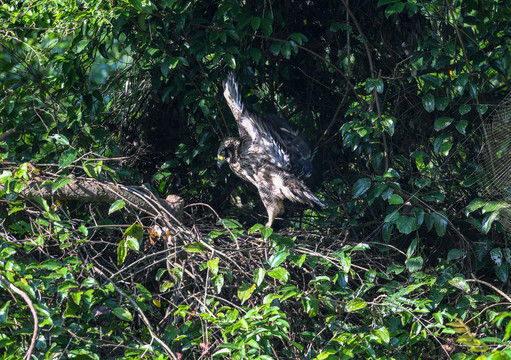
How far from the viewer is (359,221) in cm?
361

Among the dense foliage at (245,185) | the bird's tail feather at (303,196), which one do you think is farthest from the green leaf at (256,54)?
the bird's tail feather at (303,196)

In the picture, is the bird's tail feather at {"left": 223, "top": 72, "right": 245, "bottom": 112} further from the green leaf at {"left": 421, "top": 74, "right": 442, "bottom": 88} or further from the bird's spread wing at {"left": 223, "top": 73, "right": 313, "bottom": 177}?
the green leaf at {"left": 421, "top": 74, "right": 442, "bottom": 88}

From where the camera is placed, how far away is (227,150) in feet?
12.0

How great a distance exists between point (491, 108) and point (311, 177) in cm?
106

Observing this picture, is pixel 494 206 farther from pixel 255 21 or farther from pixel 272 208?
pixel 255 21

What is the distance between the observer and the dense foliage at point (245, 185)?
94.1 inches

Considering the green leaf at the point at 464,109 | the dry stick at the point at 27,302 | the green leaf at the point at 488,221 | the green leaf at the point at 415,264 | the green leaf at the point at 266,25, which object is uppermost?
the green leaf at the point at 266,25

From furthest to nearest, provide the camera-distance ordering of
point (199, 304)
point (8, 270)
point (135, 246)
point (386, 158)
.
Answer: point (386, 158), point (199, 304), point (135, 246), point (8, 270)

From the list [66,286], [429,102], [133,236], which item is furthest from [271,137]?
[66,286]

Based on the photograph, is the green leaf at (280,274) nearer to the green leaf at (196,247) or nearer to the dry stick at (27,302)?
the green leaf at (196,247)

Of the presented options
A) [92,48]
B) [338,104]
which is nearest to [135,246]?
[92,48]

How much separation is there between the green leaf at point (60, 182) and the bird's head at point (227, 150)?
3.96 ft

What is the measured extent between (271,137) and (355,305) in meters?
1.40

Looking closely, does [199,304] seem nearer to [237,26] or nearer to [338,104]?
[237,26]
